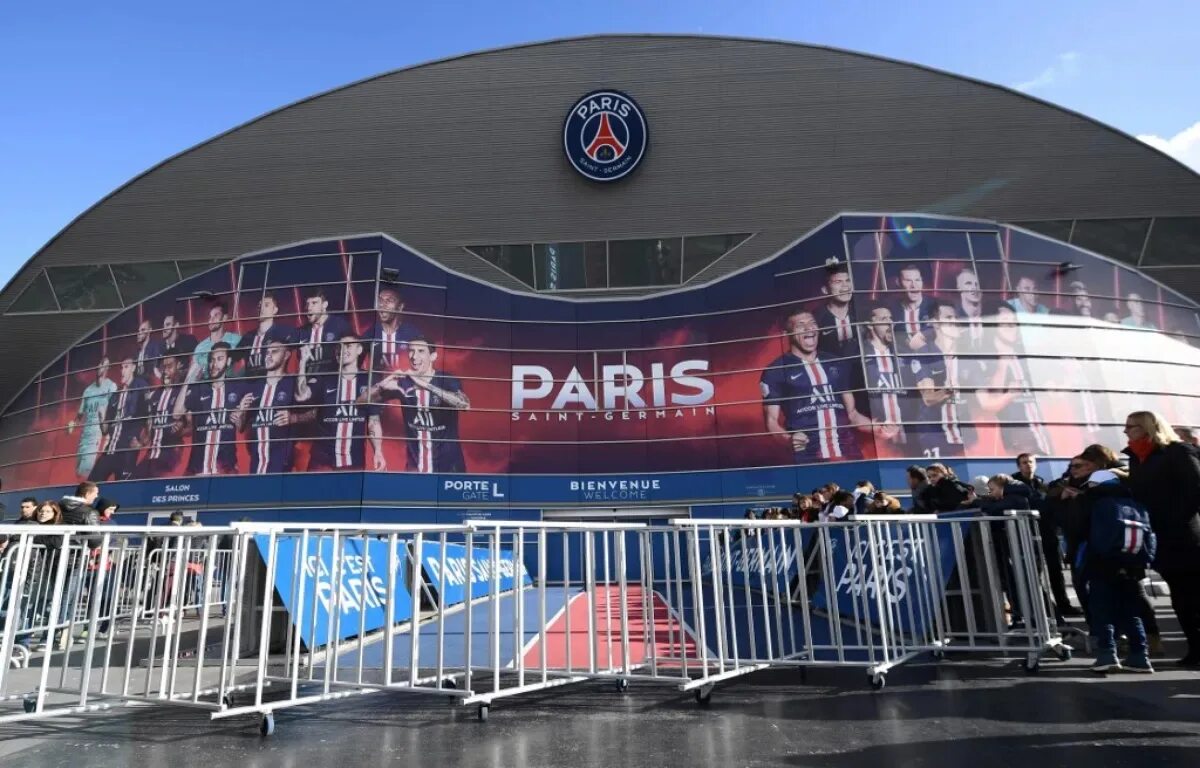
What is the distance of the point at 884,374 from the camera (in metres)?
20.5

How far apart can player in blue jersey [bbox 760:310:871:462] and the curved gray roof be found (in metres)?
3.89

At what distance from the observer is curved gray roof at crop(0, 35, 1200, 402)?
23312mm

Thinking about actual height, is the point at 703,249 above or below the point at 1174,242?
above

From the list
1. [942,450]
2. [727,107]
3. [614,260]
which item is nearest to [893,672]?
[942,450]

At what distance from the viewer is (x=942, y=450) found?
19.6 meters

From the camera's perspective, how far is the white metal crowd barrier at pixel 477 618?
476cm

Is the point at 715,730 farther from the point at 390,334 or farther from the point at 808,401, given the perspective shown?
the point at 390,334

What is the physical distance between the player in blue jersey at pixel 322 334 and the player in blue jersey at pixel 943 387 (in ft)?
61.5

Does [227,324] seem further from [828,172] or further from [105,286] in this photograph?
[828,172]

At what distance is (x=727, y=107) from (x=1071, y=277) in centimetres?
1341

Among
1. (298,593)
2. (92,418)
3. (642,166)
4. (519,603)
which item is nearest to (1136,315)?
(642,166)

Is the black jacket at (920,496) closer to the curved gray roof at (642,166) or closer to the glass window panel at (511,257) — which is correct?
the curved gray roof at (642,166)

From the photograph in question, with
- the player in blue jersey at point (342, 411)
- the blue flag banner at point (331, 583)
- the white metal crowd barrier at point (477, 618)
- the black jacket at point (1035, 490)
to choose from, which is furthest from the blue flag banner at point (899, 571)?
the player in blue jersey at point (342, 411)

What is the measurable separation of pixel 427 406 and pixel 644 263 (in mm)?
9252
